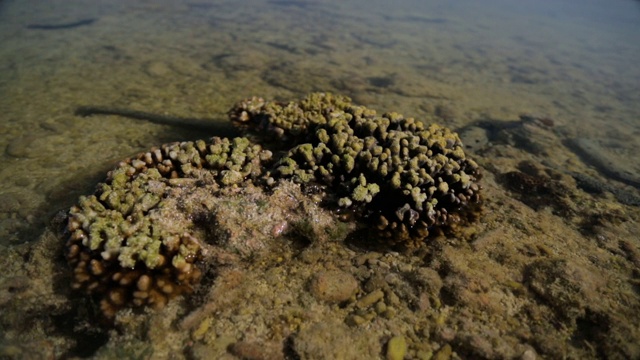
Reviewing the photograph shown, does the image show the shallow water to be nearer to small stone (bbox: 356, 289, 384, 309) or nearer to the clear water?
the clear water

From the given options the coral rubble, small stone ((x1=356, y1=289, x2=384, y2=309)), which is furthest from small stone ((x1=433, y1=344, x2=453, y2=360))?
the coral rubble

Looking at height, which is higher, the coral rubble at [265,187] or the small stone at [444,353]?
the coral rubble at [265,187]

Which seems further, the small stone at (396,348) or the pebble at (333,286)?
the pebble at (333,286)

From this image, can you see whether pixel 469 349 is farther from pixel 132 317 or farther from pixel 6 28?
pixel 6 28

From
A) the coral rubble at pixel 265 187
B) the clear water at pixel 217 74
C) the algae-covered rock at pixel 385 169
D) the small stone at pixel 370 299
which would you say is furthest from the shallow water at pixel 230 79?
the small stone at pixel 370 299

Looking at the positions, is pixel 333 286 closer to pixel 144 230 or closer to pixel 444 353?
pixel 444 353

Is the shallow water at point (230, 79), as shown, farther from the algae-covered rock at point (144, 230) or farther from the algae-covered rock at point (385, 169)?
the algae-covered rock at point (385, 169)
